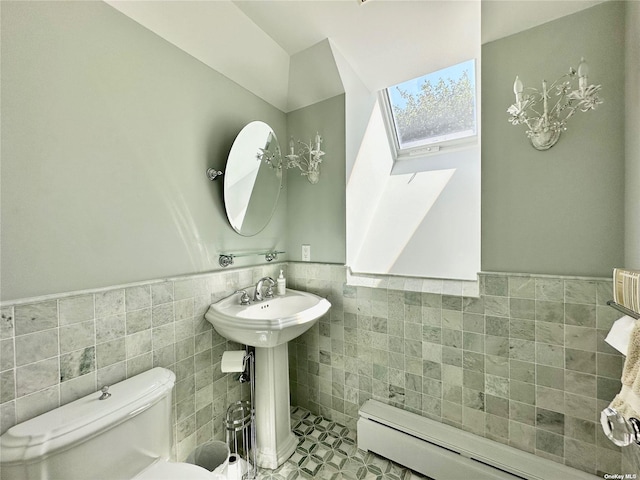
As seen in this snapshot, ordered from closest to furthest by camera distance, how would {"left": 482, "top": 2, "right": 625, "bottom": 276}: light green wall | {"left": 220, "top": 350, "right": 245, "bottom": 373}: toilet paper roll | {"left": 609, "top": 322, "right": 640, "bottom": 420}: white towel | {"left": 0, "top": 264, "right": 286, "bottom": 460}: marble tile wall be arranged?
{"left": 609, "top": 322, "right": 640, "bottom": 420}: white towel, {"left": 0, "top": 264, "right": 286, "bottom": 460}: marble tile wall, {"left": 482, "top": 2, "right": 625, "bottom": 276}: light green wall, {"left": 220, "top": 350, "right": 245, "bottom": 373}: toilet paper roll

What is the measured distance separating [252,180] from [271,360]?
1.10m

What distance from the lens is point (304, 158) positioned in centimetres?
188

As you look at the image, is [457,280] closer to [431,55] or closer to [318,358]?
[318,358]

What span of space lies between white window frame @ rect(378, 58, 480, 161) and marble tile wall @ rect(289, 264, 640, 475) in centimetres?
107

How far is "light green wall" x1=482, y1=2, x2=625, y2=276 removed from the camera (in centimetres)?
108

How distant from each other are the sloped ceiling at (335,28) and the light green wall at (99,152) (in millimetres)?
124

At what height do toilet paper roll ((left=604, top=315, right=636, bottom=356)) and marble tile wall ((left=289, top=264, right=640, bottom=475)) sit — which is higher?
toilet paper roll ((left=604, top=315, right=636, bottom=356))

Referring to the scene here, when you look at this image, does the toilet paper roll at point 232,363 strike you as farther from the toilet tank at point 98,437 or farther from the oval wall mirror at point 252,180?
the oval wall mirror at point 252,180

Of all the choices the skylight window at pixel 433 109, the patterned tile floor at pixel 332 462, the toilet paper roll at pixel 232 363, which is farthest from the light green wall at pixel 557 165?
the toilet paper roll at pixel 232 363

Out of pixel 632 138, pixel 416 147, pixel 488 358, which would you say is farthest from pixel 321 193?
pixel 632 138

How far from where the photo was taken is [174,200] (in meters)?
1.25

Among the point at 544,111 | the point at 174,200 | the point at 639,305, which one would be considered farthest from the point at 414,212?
the point at 174,200

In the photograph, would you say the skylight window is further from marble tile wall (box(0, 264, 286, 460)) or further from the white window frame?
marble tile wall (box(0, 264, 286, 460))

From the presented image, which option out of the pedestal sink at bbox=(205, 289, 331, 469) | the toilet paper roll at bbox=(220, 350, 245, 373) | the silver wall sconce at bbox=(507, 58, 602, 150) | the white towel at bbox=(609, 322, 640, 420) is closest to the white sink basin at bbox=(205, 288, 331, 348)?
the pedestal sink at bbox=(205, 289, 331, 469)
